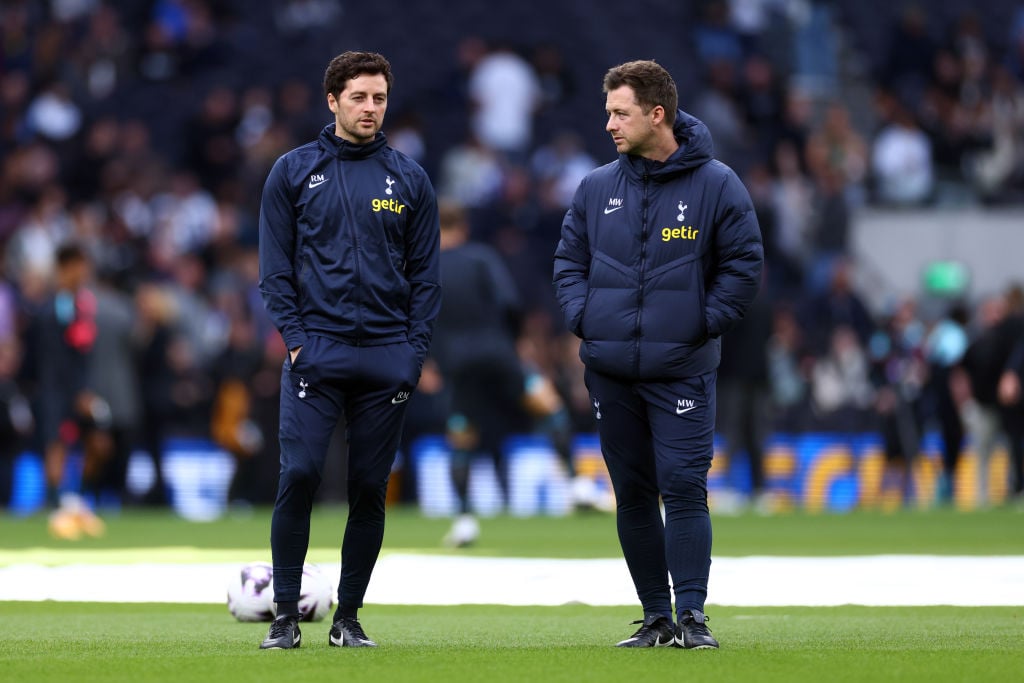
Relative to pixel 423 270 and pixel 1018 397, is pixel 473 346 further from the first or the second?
pixel 423 270

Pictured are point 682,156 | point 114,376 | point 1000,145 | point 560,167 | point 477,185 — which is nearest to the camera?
point 682,156

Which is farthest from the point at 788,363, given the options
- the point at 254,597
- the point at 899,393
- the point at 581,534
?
the point at 254,597

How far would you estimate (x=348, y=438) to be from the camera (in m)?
7.93

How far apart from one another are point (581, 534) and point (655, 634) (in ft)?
25.6

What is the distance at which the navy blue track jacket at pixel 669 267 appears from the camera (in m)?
7.98

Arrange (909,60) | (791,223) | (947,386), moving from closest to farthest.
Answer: (947,386)
(791,223)
(909,60)

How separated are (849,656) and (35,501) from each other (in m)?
14.3

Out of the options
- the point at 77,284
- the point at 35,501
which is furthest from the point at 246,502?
the point at 77,284

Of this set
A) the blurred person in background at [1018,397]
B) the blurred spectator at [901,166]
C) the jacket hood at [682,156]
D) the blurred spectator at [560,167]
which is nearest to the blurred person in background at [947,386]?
the blurred person in background at [1018,397]

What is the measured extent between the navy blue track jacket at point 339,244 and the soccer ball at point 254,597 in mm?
2002

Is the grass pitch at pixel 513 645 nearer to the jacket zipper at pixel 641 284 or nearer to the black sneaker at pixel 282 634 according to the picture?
the black sneaker at pixel 282 634

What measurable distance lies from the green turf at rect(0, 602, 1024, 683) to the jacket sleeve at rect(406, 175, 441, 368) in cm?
133

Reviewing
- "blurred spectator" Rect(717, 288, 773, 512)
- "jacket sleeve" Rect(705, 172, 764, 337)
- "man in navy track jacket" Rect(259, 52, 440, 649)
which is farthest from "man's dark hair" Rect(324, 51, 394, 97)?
"blurred spectator" Rect(717, 288, 773, 512)

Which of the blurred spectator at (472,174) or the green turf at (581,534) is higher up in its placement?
the blurred spectator at (472,174)
